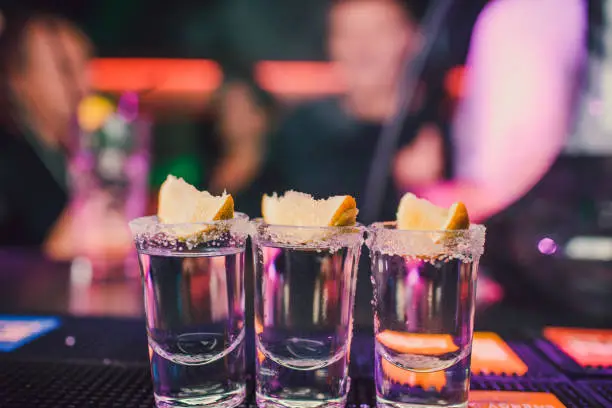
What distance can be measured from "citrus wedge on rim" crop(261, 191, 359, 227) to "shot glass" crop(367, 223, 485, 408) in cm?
4

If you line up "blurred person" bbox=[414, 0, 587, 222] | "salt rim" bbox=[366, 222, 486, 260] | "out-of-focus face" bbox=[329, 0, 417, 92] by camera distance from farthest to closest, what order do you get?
"out-of-focus face" bbox=[329, 0, 417, 92] < "blurred person" bbox=[414, 0, 587, 222] < "salt rim" bbox=[366, 222, 486, 260]

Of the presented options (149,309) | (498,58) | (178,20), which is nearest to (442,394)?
(149,309)

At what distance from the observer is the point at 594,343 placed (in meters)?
0.88

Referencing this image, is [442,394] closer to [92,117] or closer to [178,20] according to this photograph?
[92,117]

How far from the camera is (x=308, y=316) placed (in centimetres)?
63

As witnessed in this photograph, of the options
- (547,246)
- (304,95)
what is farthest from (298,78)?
(547,246)

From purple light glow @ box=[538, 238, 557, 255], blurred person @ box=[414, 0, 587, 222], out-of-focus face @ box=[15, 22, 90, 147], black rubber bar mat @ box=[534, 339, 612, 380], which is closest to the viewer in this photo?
black rubber bar mat @ box=[534, 339, 612, 380]

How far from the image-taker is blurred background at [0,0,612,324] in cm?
240

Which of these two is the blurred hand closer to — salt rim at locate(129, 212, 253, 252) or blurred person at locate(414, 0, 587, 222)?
blurred person at locate(414, 0, 587, 222)

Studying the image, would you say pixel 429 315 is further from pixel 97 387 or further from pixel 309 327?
pixel 97 387

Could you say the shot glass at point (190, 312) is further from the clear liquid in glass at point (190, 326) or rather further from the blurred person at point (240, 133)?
the blurred person at point (240, 133)

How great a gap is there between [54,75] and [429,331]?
2.65m

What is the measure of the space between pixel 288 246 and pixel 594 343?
56cm

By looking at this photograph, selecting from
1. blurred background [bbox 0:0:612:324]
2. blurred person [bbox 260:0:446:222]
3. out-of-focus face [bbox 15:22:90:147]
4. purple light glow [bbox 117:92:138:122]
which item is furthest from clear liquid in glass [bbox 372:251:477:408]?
out-of-focus face [bbox 15:22:90:147]
